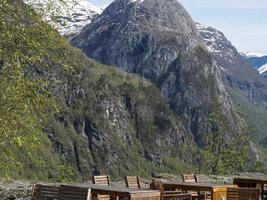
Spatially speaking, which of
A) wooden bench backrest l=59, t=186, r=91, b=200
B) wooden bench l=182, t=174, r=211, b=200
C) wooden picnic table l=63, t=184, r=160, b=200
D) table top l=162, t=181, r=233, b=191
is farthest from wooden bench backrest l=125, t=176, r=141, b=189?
wooden bench backrest l=59, t=186, r=91, b=200

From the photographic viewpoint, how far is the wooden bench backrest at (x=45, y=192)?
12.9 m

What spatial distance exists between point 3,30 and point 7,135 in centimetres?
277

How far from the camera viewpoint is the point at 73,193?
11305 millimetres

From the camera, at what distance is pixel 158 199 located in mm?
12055

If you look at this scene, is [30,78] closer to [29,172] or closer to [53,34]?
[53,34]

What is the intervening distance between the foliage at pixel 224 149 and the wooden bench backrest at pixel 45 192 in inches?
1560

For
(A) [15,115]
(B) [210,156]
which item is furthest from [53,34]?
(B) [210,156]

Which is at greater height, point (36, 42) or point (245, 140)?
point (36, 42)

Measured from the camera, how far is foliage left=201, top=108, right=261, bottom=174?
52844mm

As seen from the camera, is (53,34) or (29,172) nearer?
(53,34)

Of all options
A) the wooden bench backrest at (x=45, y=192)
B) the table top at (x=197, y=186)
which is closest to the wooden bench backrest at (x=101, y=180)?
the table top at (x=197, y=186)

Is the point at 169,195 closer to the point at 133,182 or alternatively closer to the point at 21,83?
the point at 133,182

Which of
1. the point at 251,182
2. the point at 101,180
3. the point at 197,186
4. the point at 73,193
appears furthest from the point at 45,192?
the point at 251,182

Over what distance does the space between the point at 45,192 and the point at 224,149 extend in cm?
4245
